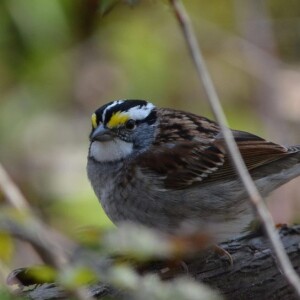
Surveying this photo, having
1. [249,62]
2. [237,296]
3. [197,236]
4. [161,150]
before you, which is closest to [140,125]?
[161,150]

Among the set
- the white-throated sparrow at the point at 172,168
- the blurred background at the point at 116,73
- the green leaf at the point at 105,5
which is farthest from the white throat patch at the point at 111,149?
the blurred background at the point at 116,73

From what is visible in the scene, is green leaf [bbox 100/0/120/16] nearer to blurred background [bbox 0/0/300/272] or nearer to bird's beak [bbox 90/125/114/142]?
bird's beak [bbox 90/125/114/142]

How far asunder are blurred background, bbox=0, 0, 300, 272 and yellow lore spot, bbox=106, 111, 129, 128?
162 centimetres

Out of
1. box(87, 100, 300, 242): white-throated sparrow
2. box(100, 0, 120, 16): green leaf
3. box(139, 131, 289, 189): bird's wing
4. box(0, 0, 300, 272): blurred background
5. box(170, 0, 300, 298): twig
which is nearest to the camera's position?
box(170, 0, 300, 298): twig

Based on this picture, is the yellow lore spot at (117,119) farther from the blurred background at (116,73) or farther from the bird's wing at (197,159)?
the blurred background at (116,73)

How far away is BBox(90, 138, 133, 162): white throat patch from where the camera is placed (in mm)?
3248

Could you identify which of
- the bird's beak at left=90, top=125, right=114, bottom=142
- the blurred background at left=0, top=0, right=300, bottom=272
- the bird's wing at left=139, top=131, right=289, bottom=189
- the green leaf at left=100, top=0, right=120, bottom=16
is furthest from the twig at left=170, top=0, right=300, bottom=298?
the blurred background at left=0, top=0, right=300, bottom=272

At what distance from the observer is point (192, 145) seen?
3.30 m

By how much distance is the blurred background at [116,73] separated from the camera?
5137 millimetres

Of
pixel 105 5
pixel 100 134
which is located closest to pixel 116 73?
pixel 100 134

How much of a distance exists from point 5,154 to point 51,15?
0.79 m

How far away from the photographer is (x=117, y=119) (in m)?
3.18

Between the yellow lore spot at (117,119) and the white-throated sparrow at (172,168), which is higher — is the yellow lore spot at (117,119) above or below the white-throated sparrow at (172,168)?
above

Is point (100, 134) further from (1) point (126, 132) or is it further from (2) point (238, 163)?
(2) point (238, 163)
